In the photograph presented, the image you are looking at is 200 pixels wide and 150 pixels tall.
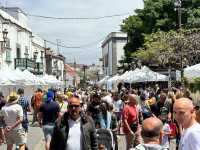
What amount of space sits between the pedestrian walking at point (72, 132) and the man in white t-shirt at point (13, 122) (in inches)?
192

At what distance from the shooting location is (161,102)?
15.3 m

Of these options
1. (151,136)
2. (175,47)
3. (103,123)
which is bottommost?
(103,123)

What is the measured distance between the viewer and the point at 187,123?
5.45 m

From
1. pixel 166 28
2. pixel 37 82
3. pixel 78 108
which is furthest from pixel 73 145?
pixel 166 28

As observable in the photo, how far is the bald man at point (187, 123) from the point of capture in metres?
5.29

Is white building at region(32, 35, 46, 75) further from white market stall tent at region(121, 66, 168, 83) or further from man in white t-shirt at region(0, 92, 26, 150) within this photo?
man in white t-shirt at region(0, 92, 26, 150)

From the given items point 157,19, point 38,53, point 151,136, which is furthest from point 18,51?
point 151,136

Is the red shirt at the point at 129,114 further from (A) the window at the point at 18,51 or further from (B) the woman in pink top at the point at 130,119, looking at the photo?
(A) the window at the point at 18,51

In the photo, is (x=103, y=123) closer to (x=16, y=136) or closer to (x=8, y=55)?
(x=16, y=136)

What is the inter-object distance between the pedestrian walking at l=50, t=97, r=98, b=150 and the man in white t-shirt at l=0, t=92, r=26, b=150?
16.0ft

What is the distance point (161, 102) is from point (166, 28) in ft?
122

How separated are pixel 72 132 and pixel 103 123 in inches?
176

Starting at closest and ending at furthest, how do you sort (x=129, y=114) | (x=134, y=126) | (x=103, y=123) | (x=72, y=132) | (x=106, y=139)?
1. (x=72, y=132)
2. (x=106, y=139)
3. (x=103, y=123)
4. (x=129, y=114)
5. (x=134, y=126)

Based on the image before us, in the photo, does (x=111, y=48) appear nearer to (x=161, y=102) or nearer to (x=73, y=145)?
(x=161, y=102)
